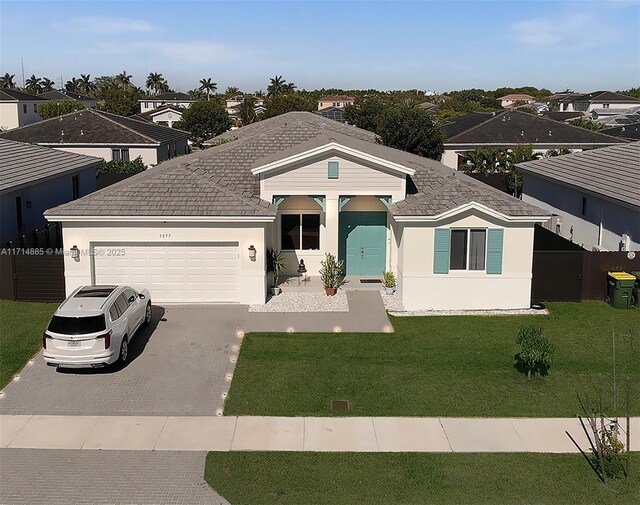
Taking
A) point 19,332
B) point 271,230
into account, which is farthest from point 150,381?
point 271,230

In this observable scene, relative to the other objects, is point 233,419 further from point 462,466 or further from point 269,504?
point 462,466

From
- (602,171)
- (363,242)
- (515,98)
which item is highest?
(515,98)

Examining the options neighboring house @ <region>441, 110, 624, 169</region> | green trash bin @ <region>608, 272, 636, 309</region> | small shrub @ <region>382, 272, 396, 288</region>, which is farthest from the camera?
neighboring house @ <region>441, 110, 624, 169</region>

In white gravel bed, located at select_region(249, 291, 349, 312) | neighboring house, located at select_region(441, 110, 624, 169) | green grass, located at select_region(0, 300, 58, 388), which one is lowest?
green grass, located at select_region(0, 300, 58, 388)

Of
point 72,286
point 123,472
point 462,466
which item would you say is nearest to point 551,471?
point 462,466

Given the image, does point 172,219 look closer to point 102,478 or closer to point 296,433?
point 296,433

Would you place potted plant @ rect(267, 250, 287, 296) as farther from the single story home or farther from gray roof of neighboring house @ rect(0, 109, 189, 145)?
the single story home

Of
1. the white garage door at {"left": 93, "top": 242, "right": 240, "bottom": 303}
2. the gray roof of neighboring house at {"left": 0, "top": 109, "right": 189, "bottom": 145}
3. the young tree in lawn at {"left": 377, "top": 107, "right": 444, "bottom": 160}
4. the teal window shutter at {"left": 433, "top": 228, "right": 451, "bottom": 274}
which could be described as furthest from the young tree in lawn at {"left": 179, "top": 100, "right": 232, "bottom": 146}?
the teal window shutter at {"left": 433, "top": 228, "right": 451, "bottom": 274}

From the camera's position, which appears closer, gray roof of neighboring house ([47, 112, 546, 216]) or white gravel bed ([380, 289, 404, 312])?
gray roof of neighboring house ([47, 112, 546, 216])
